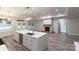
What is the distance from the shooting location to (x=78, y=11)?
1.24 metres

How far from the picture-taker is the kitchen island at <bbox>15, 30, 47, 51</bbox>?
4.26 ft

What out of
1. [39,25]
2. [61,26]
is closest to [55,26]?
[61,26]

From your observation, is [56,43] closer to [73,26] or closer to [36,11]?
[73,26]

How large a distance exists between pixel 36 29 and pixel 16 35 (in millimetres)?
346

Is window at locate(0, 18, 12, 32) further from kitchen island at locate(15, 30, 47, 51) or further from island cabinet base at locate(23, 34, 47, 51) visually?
island cabinet base at locate(23, 34, 47, 51)

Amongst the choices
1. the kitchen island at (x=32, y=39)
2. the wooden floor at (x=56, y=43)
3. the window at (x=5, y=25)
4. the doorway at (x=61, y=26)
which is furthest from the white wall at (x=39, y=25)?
the window at (x=5, y=25)

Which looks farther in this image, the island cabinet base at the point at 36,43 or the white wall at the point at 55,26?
the white wall at the point at 55,26

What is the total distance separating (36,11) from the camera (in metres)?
1.30

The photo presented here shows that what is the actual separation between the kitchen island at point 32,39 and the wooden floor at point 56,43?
2.9 inches

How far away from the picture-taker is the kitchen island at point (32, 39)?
1.30 meters

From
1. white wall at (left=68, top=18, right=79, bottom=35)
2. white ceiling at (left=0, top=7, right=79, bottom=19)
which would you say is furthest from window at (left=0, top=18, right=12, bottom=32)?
white wall at (left=68, top=18, right=79, bottom=35)

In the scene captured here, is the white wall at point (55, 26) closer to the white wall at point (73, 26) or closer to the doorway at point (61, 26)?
the doorway at point (61, 26)
